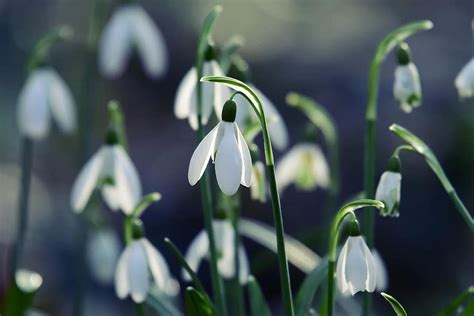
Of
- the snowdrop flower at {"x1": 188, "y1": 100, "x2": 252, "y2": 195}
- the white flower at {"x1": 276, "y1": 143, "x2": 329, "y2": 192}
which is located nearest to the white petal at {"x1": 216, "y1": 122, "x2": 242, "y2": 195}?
the snowdrop flower at {"x1": 188, "y1": 100, "x2": 252, "y2": 195}

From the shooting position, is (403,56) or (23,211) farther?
(23,211)

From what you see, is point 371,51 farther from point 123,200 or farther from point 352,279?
point 352,279

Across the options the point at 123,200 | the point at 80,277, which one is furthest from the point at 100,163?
the point at 80,277

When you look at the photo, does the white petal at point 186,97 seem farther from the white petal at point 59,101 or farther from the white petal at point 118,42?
Answer: the white petal at point 118,42

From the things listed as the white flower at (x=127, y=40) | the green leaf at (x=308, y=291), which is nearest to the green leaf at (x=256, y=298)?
the green leaf at (x=308, y=291)

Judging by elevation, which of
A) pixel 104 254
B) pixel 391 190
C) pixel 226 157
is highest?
pixel 226 157

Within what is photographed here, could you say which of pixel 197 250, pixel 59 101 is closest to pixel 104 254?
pixel 59 101

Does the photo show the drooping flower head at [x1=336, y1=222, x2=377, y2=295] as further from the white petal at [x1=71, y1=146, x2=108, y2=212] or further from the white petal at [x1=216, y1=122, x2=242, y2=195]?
the white petal at [x1=71, y1=146, x2=108, y2=212]

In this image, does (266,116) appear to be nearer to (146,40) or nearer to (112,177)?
(112,177)
